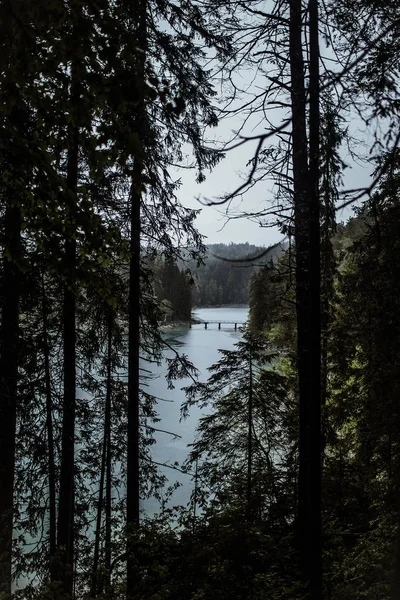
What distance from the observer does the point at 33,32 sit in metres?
1.80

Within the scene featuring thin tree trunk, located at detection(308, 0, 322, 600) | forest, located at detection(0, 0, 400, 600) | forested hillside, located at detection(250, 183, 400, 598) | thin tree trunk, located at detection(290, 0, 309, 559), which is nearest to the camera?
forest, located at detection(0, 0, 400, 600)

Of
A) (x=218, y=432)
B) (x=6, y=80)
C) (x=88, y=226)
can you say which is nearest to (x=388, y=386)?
(x=218, y=432)

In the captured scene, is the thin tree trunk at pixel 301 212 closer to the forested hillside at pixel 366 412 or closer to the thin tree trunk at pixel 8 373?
the forested hillside at pixel 366 412

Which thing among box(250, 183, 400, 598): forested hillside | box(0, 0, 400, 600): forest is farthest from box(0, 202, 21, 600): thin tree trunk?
box(250, 183, 400, 598): forested hillside

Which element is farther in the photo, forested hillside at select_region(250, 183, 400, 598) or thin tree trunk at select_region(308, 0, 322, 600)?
forested hillside at select_region(250, 183, 400, 598)

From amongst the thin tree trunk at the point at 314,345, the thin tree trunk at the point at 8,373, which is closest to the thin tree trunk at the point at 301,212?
the thin tree trunk at the point at 314,345

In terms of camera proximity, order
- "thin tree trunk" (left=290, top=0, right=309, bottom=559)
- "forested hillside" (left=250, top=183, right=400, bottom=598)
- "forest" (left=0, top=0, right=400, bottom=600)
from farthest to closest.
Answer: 1. "forested hillside" (left=250, top=183, right=400, bottom=598)
2. "thin tree trunk" (left=290, top=0, right=309, bottom=559)
3. "forest" (left=0, top=0, right=400, bottom=600)

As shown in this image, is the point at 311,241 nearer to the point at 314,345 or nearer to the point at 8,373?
the point at 314,345

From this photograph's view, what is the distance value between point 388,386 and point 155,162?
6105 mm

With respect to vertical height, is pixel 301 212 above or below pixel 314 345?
above

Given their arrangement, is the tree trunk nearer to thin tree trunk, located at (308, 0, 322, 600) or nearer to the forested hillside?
thin tree trunk, located at (308, 0, 322, 600)

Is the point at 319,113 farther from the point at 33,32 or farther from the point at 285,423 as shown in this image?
the point at 285,423

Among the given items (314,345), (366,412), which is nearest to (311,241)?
(314,345)

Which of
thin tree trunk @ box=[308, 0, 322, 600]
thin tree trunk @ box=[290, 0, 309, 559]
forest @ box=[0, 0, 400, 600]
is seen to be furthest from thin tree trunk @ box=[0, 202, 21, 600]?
thin tree trunk @ box=[308, 0, 322, 600]
